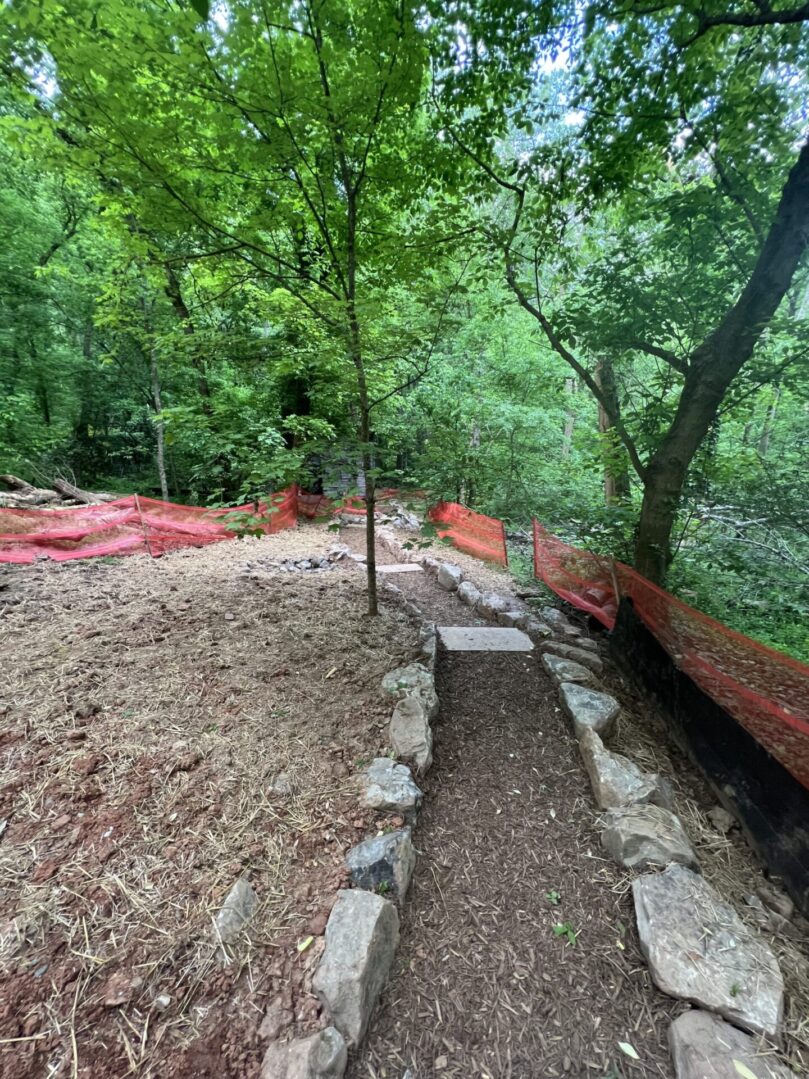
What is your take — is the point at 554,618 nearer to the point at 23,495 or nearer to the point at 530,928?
the point at 530,928

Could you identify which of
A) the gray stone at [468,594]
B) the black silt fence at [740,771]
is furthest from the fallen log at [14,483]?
the black silt fence at [740,771]

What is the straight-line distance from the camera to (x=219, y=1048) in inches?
45.3

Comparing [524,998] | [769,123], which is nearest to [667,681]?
[524,998]

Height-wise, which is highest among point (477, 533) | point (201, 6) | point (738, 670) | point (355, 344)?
point (201, 6)

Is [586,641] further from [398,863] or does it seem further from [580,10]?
[580,10]

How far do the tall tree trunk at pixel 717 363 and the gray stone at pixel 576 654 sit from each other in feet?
3.12

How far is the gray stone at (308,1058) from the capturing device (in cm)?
110

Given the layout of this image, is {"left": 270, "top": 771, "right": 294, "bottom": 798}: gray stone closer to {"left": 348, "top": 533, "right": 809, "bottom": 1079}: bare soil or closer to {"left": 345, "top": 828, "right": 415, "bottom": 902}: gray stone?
{"left": 345, "top": 828, "right": 415, "bottom": 902}: gray stone

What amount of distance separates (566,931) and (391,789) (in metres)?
0.83

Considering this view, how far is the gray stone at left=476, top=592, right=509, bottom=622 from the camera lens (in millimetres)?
4258

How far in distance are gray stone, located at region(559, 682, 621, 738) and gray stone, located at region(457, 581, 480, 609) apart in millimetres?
1828

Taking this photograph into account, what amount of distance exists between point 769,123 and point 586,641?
12.9 ft

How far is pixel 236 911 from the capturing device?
146cm

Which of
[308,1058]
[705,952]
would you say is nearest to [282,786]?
[308,1058]
